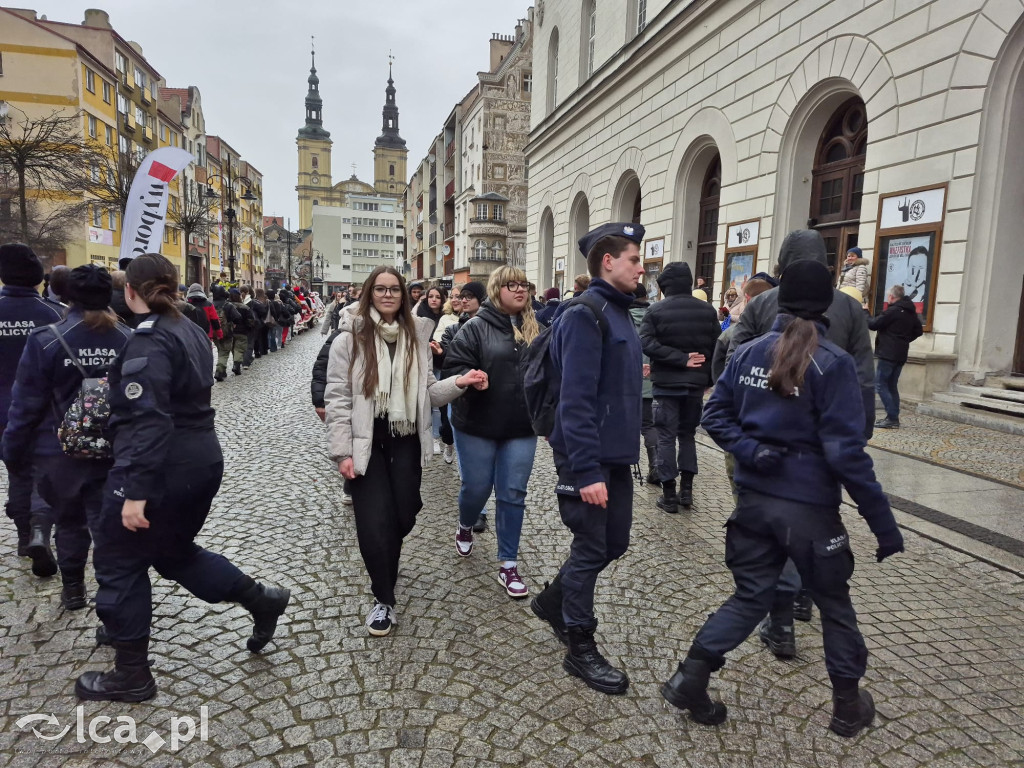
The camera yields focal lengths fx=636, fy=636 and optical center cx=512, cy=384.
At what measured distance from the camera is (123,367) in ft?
8.46

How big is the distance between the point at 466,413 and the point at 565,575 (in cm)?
128

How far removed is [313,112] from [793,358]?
159412mm

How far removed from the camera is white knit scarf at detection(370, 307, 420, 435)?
3.33 m

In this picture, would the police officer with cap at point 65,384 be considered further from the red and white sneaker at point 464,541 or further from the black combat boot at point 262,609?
the red and white sneaker at point 464,541

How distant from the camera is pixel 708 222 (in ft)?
55.2

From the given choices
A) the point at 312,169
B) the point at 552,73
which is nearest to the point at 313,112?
the point at 312,169

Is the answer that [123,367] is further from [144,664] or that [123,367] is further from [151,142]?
[151,142]

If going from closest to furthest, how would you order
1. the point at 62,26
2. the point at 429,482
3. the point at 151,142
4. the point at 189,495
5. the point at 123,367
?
the point at 123,367 < the point at 189,495 < the point at 429,482 < the point at 62,26 < the point at 151,142

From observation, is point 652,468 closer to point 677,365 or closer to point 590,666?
point 677,365

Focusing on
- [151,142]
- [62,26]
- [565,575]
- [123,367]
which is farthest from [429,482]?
[151,142]

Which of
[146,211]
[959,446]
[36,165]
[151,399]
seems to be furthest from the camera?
[36,165]

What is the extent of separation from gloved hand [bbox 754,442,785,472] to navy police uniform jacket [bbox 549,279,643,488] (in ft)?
1.94

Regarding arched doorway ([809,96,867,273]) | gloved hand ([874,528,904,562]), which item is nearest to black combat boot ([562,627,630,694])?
gloved hand ([874,528,904,562])

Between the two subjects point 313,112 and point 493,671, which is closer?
point 493,671
